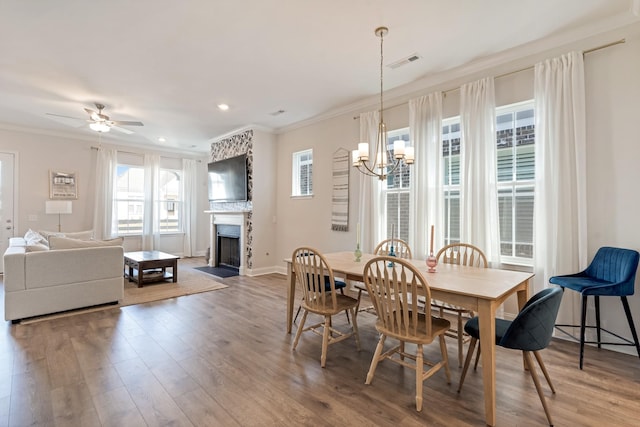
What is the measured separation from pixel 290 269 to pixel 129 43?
2805mm

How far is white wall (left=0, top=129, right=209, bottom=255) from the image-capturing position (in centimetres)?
607

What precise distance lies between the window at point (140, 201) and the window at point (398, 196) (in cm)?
611

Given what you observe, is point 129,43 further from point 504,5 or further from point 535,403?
point 535,403

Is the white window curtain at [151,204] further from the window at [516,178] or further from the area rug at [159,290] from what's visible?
the window at [516,178]

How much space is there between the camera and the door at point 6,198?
591cm

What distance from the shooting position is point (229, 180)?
648 centimetres

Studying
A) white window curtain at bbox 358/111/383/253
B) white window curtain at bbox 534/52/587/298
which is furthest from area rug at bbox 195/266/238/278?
white window curtain at bbox 534/52/587/298

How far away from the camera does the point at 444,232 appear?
3812mm

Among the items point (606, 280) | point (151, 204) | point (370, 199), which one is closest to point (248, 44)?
point (370, 199)

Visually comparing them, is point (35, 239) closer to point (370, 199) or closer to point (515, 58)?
→ point (370, 199)

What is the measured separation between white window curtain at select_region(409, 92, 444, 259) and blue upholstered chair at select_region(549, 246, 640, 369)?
1.36 m

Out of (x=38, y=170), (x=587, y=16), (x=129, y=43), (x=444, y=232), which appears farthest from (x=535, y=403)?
(x=38, y=170)

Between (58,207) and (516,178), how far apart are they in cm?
785

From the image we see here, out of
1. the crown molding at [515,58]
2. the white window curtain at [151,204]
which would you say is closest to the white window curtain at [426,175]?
the crown molding at [515,58]
